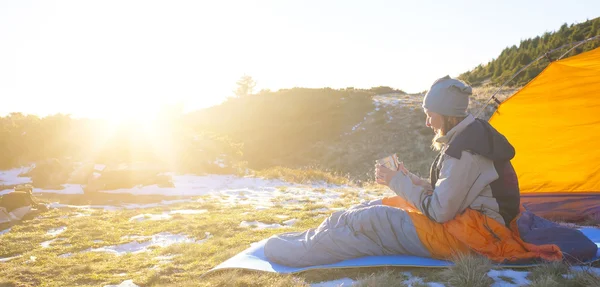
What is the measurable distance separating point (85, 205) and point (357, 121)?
2163cm

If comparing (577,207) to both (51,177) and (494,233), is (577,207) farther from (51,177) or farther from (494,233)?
(51,177)

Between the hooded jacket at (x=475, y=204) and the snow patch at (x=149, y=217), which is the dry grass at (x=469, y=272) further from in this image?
the snow patch at (x=149, y=217)

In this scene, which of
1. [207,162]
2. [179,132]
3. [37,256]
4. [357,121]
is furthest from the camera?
[357,121]

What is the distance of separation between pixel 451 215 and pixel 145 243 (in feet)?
17.1

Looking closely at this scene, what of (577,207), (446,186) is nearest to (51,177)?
(446,186)

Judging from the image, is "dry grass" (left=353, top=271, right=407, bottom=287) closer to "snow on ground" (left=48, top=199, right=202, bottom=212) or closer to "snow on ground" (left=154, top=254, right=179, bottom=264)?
"snow on ground" (left=154, top=254, right=179, bottom=264)

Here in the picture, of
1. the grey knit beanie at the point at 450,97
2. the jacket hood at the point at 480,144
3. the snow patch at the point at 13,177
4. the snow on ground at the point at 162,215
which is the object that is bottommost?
the snow on ground at the point at 162,215

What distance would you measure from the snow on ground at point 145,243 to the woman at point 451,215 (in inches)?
119

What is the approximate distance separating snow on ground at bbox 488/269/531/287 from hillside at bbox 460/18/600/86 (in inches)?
792

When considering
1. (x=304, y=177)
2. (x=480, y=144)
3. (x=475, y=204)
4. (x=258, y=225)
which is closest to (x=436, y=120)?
(x=480, y=144)

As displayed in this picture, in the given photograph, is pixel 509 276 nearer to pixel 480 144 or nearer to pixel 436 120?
pixel 480 144

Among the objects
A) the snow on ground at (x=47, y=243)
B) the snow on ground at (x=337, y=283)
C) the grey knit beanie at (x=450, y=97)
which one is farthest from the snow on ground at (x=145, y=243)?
the grey knit beanie at (x=450, y=97)

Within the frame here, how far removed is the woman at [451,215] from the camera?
10.7ft

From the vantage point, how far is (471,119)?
343 cm
